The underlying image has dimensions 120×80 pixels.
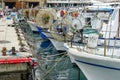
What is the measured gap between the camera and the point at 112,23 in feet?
68.8

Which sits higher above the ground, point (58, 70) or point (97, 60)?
point (97, 60)

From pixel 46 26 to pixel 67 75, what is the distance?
34.7ft

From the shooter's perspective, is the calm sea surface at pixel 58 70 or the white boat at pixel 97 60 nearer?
the white boat at pixel 97 60

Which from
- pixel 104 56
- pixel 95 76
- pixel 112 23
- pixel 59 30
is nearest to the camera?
pixel 104 56

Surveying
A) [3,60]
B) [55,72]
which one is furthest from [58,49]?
[3,60]

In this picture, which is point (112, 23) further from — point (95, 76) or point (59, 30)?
point (59, 30)

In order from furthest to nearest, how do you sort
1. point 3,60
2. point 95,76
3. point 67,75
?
point 67,75 → point 3,60 → point 95,76

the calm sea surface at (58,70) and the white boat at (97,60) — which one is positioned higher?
the white boat at (97,60)

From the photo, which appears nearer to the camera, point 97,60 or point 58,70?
point 97,60

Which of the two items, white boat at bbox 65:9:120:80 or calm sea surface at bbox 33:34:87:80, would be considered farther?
calm sea surface at bbox 33:34:87:80

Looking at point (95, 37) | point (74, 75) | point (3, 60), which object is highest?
point (95, 37)

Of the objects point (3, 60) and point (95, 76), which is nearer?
point (95, 76)

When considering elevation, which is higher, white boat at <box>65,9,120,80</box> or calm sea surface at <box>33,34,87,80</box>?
white boat at <box>65,9,120,80</box>

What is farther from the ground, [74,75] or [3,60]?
[3,60]
